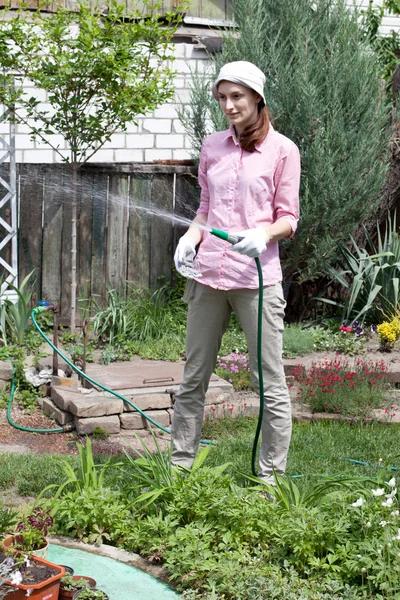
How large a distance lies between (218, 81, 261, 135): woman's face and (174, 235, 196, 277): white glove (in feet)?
1.77

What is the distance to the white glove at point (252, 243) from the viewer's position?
11.6 feet

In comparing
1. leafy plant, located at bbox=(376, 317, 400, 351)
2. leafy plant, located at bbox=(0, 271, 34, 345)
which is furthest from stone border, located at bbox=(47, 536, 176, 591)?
leafy plant, located at bbox=(376, 317, 400, 351)

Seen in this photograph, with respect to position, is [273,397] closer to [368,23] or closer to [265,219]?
[265,219]

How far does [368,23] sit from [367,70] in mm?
1771

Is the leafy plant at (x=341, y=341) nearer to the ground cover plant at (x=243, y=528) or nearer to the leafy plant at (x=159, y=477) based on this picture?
the ground cover plant at (x=243, y=528)

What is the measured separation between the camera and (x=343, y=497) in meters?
3.41

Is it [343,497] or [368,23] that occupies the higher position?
[368,23]

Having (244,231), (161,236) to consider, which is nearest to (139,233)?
(161,236)

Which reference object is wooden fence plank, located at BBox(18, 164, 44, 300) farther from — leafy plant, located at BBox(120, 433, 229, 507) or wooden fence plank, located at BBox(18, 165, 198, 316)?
leafy plant, located at BBox(120, 433, 229, 507)

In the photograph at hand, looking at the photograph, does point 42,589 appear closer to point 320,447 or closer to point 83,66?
point 320,447

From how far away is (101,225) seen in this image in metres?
7.88

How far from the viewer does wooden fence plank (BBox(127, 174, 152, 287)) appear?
7.96m

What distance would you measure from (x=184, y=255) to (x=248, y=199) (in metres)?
0.36

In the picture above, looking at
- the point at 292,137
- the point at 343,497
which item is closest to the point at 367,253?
the point at 292,137
